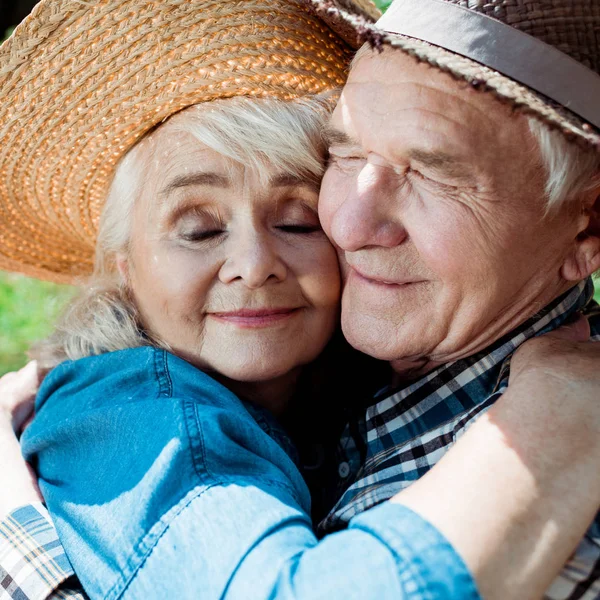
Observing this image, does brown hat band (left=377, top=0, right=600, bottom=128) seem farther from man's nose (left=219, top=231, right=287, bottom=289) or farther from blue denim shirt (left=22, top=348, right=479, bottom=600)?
blue denim shirt (left=22, top=348, right=479, bottom=600)

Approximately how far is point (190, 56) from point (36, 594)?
60.3 inches

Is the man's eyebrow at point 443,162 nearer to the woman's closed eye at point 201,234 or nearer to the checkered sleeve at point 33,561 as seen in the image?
the woman's closed eye at point 201,234

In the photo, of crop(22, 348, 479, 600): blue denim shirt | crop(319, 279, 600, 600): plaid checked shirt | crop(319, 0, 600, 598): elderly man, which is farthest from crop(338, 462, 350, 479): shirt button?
crop(22, 348, 479, 600): blue denim shirt

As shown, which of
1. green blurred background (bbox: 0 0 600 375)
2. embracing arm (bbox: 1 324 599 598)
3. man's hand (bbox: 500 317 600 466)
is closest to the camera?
embracing arm (bbox: 1 324 599 598)

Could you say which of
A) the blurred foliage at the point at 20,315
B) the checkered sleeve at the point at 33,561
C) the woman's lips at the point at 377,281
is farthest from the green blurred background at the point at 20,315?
the woman's lips at the point at 377,281

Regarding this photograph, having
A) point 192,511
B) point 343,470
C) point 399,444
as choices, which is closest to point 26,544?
point 192,511

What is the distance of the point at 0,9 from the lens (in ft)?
21.2

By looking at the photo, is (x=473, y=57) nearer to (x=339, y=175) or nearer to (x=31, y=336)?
(x=339, y=175)

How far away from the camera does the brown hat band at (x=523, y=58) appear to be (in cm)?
176

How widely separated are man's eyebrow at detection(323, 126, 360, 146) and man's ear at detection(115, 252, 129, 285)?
0.82 meters

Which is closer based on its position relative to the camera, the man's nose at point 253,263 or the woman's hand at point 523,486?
the woman's hand at point 523,486

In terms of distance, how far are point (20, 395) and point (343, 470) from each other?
124 centimetres

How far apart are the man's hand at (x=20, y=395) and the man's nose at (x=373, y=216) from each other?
1429mm

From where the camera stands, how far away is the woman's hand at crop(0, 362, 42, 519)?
2.21m
